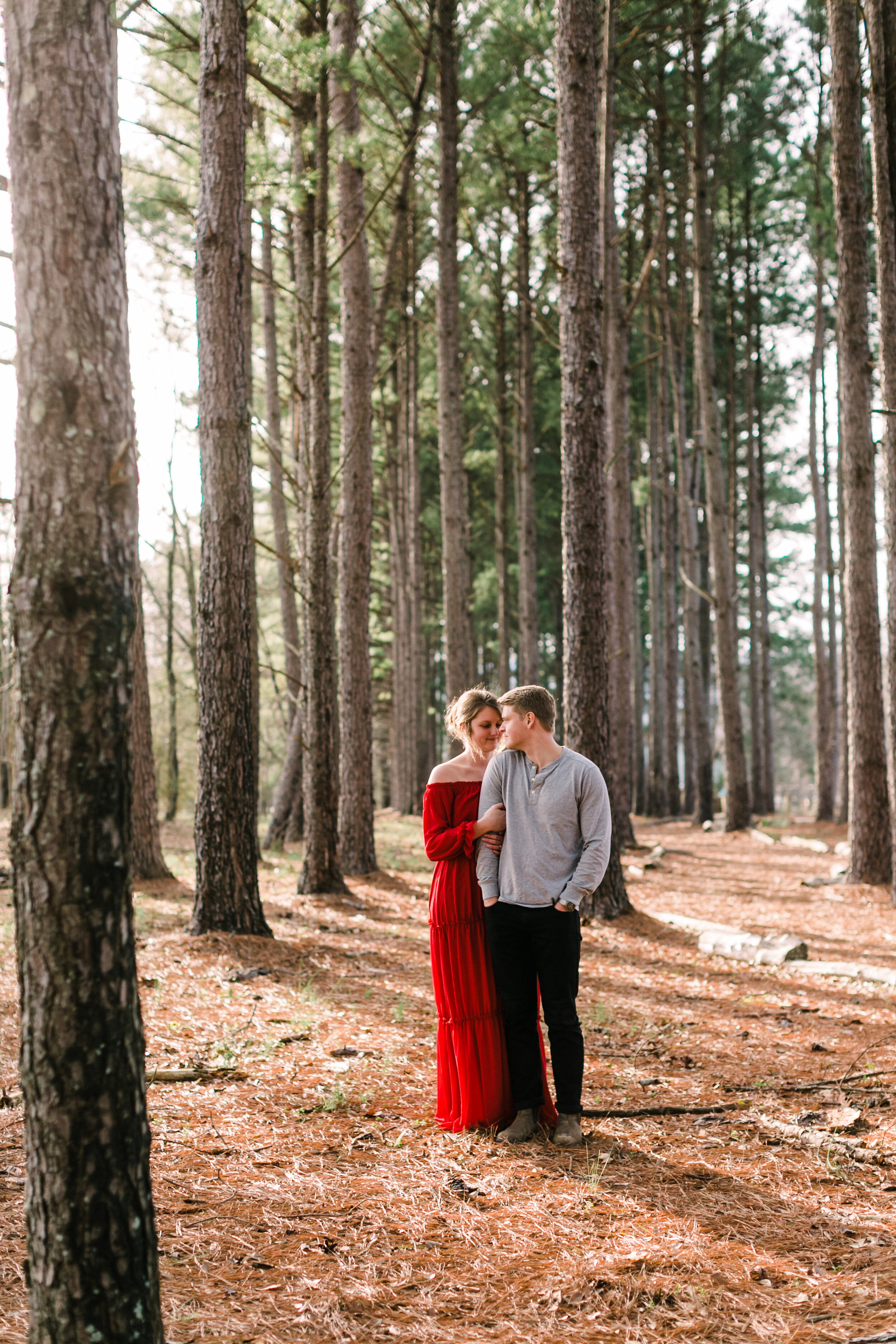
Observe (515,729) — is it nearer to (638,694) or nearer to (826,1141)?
(826,1141)

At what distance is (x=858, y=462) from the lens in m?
11.2

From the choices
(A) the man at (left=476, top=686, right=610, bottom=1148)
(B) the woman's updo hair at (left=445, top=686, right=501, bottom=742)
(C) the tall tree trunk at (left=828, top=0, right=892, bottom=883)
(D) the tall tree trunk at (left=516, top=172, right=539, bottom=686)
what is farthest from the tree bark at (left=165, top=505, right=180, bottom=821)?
(A) the man at (left=476, top=686, right=610, bottom=1148)

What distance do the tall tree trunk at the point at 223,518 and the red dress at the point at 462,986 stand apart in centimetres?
351

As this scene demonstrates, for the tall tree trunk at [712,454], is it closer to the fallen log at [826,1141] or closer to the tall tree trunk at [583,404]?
the tall tree trunk at [583,404]

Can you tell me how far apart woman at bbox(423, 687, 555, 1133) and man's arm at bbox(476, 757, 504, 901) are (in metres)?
0.05

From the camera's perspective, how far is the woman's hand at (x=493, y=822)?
14.5 ft

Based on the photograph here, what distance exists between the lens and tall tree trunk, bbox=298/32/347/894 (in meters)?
9.93

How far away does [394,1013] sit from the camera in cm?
633

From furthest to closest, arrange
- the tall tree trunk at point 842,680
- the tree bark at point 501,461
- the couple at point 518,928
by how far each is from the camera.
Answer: the tree bark at point 501,461 → the tall tree trunk at point 842,680 → the couple at point 518,928

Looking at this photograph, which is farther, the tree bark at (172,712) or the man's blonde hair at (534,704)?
the tree bark at (172,712)

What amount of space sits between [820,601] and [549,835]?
19.0 meters

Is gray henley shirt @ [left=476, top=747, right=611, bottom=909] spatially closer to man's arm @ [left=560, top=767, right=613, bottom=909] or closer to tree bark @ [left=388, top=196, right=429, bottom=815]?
man's arm @ [left=560, top=767, right=613, bottom=909]

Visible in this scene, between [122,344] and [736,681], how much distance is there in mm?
16049

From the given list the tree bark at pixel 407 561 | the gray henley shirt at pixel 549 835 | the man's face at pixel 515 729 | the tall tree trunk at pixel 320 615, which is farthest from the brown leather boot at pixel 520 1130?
the tree bark at pixel 407 561
